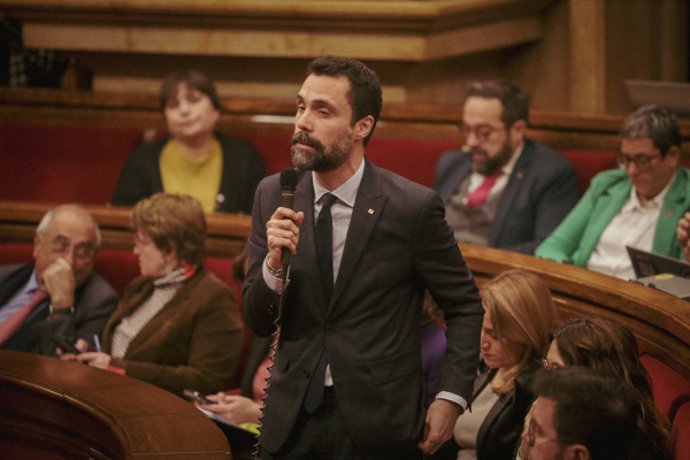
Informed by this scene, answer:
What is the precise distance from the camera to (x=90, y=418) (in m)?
1.90

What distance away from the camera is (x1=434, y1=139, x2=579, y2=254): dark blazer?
318 cm

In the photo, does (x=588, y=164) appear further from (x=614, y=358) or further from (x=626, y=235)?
(x=614, y=358)

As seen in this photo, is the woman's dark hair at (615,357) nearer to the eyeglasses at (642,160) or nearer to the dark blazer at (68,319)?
the eyeglasses at (642,160)

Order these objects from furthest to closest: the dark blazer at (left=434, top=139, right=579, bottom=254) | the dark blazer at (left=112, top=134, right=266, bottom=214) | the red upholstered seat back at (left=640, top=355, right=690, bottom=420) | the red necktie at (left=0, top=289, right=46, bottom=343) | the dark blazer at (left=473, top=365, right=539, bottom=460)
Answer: the dark blazer at (left=112, top=134, right=266, bottom=214) < the dark blazer at (left=434, top=139, right=579, bottom=254) < the red necktie at (left=0, top=289, right=46, bottom=343) < the dark blazer at (left=473, top=365, right=539, bottom=460) < the red upholstered seat back at (left=640, top=355, right=690, bottom=420)

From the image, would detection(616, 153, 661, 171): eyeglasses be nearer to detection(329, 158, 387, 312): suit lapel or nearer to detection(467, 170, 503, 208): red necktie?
detection(467, 170, 503, 208): red necktie

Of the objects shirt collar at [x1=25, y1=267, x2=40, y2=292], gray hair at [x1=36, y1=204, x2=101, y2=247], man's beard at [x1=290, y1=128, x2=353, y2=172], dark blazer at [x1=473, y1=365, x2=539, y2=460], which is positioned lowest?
dark blazer at [x1=473, y1=365, x2=539, y2=460]

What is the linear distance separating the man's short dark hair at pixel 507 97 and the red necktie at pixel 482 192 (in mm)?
157

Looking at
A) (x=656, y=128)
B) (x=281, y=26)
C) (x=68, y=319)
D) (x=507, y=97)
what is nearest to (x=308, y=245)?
(x=68, y=319)

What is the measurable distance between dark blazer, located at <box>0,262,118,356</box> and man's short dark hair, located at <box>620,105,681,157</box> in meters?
1.40

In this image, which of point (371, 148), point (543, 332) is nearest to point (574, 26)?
point (371, 148)

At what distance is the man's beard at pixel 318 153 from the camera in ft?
5.61

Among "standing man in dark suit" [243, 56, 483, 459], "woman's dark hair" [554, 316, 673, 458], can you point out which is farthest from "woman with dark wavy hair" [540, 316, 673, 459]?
"standing man in dark suit" [243, 56, 483, 459]

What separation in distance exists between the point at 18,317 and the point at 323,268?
1.33 m

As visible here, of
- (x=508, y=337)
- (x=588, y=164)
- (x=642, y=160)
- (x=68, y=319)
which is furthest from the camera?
(x=588, y=164)
